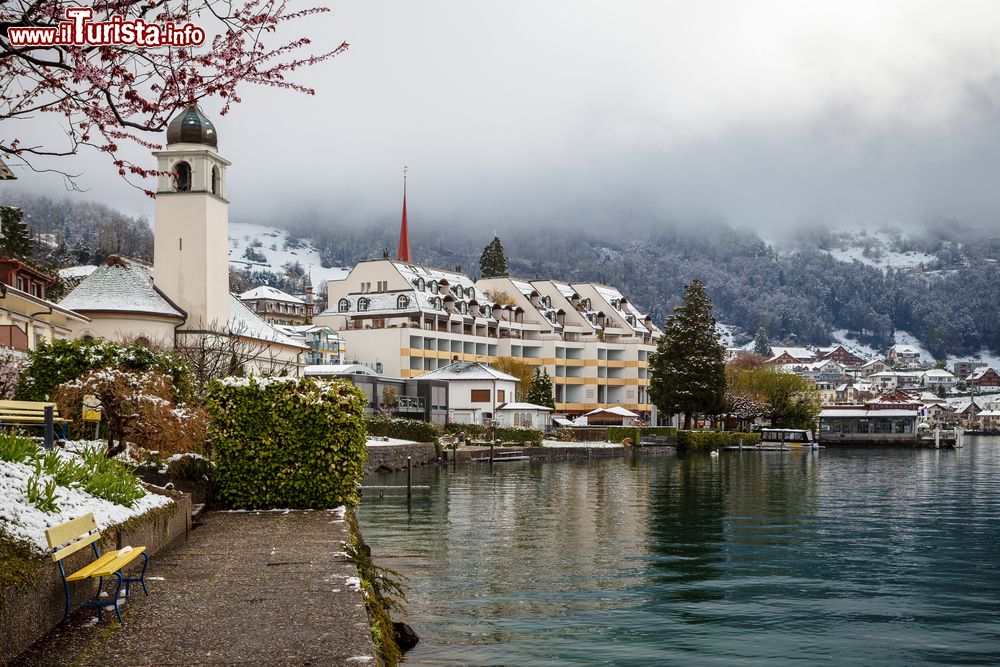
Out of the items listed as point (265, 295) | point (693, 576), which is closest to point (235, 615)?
point (693, 576)

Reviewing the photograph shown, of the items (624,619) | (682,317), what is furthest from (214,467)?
(682,317)

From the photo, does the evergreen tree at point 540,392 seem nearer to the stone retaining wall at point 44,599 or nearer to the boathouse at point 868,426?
the boathouse at point 868,426

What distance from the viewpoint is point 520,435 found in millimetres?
84625

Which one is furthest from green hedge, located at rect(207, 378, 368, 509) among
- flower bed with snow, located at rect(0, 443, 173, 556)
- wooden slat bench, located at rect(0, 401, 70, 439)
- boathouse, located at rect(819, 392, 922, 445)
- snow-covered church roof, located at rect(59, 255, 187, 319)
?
boathouse, located at rect(819, 392, 922, 445)

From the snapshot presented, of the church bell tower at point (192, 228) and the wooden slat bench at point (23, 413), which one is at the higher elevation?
the church bell tower at point (192, 228)

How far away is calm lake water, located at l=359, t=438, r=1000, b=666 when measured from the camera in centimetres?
1567

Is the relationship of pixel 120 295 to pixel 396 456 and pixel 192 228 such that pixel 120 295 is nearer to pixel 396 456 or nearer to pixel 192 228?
pixel 192 228

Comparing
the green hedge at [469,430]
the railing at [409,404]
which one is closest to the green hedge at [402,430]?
the green hedge at [469,430]

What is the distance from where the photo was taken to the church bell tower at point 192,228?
71688 mm

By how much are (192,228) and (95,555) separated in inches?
2508

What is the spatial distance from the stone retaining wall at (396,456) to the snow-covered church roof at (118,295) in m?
17.8

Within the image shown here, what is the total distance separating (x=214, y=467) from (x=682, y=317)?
295ft

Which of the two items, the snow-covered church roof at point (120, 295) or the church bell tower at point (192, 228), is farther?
the church bell tower at point (192, 228)

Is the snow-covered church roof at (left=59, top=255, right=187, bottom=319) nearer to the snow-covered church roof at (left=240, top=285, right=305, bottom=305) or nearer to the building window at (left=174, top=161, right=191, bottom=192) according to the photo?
the building window at (left=174, top=161, right=191, bottom=192)
